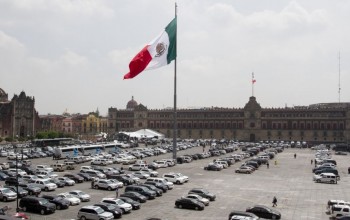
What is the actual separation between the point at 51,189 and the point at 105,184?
4.87m

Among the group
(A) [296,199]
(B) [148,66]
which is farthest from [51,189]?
(A) [296,199]

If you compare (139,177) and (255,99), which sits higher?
(255,99)

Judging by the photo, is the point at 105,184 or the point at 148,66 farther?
the point at 148,66

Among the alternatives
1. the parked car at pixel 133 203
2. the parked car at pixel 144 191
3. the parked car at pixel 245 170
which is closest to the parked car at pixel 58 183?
the parked car at pixel 144 191

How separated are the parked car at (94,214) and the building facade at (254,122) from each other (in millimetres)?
104984

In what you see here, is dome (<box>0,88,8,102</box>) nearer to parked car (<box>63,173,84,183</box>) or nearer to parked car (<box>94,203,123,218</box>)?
parked car (<box>63,173,84,183</box>)

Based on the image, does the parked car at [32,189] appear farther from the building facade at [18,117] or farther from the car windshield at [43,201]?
the building facade at [18,117]

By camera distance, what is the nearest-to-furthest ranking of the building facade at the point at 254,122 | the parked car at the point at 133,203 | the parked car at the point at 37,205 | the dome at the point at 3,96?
the parked car at the point at 37,205
the parked car at the point at 133,203
the building facade at the point at 254,122
the dome at the point at 3,96

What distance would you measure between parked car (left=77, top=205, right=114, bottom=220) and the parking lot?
152cm

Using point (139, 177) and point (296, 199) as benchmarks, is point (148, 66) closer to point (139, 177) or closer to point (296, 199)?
point (139, 177)

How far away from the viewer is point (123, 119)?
495ft

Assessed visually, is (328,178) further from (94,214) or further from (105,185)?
(94,214)

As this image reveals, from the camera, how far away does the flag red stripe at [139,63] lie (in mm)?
44384

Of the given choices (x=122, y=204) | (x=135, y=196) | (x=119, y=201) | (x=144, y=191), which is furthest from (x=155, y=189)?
(x=122, y=204)
